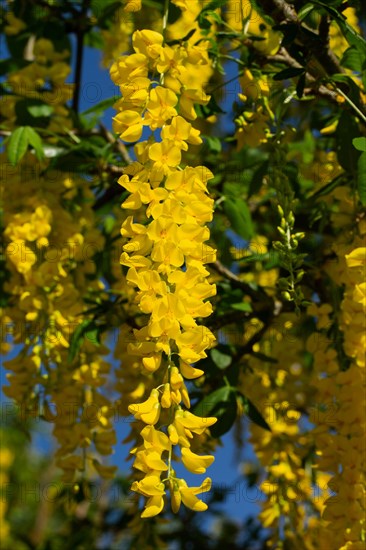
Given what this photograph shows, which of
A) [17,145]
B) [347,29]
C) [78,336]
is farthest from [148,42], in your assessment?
[78,336]

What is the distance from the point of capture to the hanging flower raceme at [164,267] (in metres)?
1.49

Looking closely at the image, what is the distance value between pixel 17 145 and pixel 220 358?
0.81 meters

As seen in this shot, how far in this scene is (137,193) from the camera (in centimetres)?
166

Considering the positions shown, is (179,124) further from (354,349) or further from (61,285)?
(61,285)

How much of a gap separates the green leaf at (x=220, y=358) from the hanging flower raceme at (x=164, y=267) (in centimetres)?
78

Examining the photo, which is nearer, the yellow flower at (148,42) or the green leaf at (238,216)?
the yellow flower at (148,42)

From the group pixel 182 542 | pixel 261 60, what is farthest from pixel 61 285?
pixel 182 542

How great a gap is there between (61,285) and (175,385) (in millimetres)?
1097

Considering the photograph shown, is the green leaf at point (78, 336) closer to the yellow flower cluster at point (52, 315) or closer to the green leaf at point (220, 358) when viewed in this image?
the yellow flower cluster at point (52, 315)

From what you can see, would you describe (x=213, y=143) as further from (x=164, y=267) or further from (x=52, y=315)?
(x=164, y=267)

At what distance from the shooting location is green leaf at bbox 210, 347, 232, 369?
2438 mm

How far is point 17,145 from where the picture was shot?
2.45 m

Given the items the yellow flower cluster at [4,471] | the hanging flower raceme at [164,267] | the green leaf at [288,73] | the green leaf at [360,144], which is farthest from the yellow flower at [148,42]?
the yellow flower cluster at [4,471]

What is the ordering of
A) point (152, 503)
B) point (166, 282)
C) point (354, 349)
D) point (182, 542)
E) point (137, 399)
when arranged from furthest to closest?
point (182, 542) < point (137, 399) < point (354, 349) < point (166, 282) < point (152, 503)
